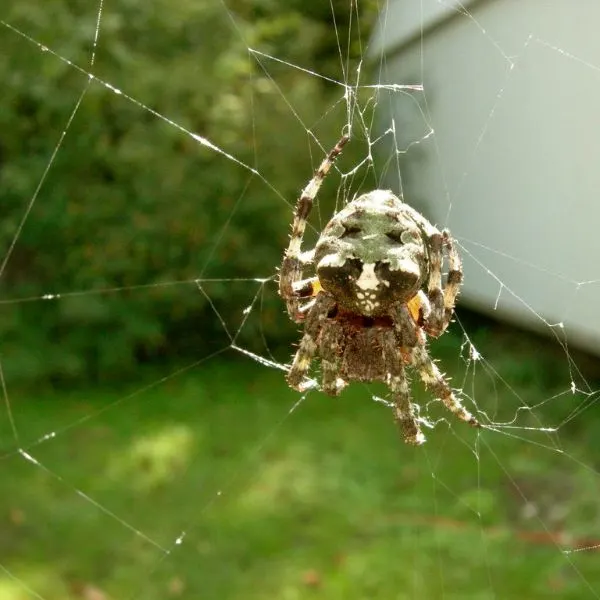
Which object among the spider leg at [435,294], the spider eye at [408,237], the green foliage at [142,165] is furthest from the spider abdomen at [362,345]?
the green foliage at [142,165]

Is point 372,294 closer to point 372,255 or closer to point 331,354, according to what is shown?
point 372,255

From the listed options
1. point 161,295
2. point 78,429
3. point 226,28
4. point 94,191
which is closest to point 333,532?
point 78,429

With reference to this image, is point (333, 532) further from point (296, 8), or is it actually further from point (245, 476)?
point (296, 8)

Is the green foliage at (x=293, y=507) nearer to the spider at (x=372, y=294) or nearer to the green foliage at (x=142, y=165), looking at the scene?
the green foliage at (x=142, y=165)

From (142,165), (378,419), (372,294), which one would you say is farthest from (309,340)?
(142,165)

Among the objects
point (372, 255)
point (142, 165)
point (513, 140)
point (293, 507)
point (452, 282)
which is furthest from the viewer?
point (142, 165)
